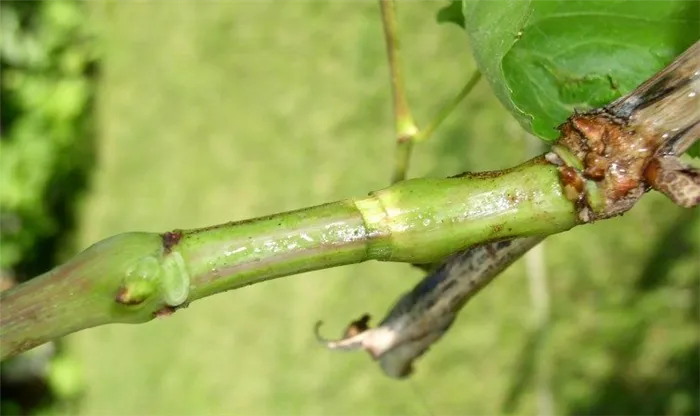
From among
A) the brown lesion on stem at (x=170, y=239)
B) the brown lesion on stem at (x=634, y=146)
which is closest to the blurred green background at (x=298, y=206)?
the brown lesion on stem at (x=634, y=146)

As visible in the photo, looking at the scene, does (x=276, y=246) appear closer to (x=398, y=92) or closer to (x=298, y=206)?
(x=398, y=92)

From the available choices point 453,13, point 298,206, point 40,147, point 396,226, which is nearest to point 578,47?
point 453,13

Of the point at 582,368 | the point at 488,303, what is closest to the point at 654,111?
the point at 582,368

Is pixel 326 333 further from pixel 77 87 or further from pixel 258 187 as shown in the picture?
pixel 77 87

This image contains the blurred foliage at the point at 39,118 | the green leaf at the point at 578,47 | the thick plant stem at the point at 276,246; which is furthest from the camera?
the blurred foliage at the point at 39,118

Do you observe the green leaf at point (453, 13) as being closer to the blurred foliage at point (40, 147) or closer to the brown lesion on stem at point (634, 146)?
the brown lesion on stem at point (634, 146)

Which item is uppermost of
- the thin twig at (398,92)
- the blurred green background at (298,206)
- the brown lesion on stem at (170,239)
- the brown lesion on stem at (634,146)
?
the brown lesion on stem at (170,239)
